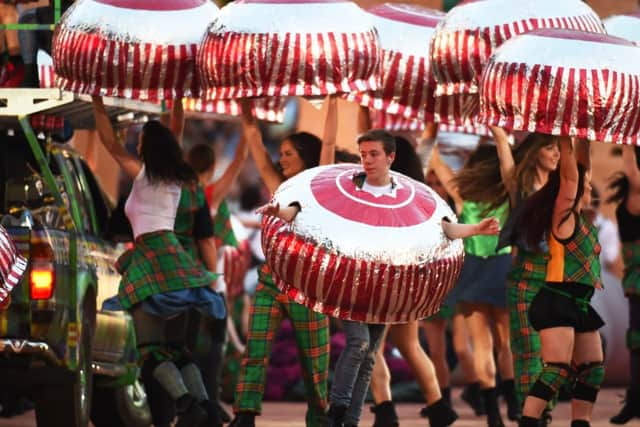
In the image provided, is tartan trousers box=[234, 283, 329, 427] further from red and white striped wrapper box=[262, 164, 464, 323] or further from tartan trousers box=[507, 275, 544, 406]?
tartan trousers box=[507, 275, 544, 406]

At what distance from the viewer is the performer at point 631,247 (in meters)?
13.8

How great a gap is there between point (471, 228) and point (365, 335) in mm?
1590

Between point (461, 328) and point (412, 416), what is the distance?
3.38 ft

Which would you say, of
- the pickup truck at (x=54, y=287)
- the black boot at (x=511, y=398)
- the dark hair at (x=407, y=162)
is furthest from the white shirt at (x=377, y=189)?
the black boot at (x=511, y=398)

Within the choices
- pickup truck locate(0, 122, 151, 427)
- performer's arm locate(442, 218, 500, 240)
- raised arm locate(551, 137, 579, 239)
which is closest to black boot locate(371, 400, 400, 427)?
pickup truck locate(0, 122, 151, 427)

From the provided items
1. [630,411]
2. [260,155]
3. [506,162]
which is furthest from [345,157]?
[630,411]

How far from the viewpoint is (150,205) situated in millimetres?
12430

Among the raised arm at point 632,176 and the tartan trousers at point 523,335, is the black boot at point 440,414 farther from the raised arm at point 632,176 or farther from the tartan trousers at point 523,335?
the raised arm at point 632,176

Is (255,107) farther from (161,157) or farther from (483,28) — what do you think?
(483,28)

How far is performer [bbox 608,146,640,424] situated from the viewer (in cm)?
1382

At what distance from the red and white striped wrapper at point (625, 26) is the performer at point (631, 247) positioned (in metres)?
0.72

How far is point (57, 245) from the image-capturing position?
11492 millimetres

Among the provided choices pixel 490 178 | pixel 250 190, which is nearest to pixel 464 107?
pixel 490 178

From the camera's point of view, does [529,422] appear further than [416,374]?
No
